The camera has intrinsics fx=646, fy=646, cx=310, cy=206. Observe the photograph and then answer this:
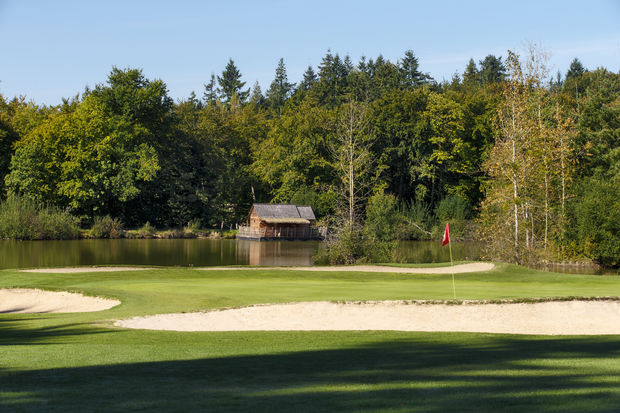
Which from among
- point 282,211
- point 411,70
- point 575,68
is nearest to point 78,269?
point 282,211

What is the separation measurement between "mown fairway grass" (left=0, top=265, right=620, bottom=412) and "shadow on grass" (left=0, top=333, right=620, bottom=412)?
2 cm

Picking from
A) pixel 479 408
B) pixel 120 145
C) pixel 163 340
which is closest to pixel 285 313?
pixel 163 340

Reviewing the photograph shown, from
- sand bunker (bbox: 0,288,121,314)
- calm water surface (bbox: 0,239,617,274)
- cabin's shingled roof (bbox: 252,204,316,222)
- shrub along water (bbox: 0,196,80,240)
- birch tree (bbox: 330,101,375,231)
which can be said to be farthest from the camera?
cabin's shingled roof (bbox: 252,204,316,222)

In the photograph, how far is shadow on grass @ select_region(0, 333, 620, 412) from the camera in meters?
6.67

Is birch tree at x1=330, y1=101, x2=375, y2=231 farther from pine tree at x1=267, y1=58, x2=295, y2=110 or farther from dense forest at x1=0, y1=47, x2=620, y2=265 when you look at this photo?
pine tree at x1=267, y1=58, x2=295, y2=110

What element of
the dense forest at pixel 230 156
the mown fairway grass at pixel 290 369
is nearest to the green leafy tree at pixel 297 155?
the dense forest at pixel 230 156

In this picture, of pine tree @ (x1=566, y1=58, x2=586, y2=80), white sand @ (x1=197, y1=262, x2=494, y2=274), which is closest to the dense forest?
white sand @ (x1=197, y1=262, x2=494, y2=274)

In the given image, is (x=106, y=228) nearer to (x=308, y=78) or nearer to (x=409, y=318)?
(x=409, y=318)

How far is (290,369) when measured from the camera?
895cm

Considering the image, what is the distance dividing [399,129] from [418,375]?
68.1 metres

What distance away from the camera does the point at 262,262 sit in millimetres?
42000

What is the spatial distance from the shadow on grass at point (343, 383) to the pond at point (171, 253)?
30.0 meters

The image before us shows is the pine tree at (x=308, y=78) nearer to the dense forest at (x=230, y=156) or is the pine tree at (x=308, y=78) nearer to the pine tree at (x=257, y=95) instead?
the pine tree at (x=257, y=95)

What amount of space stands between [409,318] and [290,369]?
7210 millimetres
